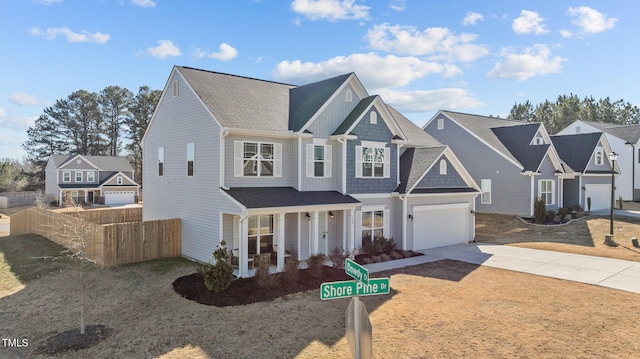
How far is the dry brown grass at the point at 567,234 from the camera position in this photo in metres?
18.9

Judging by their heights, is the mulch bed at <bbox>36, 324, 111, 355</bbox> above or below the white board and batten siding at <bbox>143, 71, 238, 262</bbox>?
below

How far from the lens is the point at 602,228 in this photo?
78.4ft

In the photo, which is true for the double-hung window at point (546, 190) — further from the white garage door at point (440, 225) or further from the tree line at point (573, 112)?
the tree line at point (573, 112)

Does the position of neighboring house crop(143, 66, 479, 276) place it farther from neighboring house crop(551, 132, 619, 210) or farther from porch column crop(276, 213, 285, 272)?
neighboring house crop(551, 132, 619, 210)

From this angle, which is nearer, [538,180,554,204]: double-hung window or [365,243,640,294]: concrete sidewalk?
[365,243,640,294]: concrete sidewalk

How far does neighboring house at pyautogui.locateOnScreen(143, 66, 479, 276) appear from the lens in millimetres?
15211

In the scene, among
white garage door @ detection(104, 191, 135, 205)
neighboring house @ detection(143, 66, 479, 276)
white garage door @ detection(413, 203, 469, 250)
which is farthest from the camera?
white garage door @ detection(104, 191, 135, 205)

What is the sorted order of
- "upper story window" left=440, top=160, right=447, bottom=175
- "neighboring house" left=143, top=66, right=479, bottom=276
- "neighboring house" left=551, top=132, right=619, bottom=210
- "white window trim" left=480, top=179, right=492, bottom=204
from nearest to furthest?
"neighboring house" left=143, top=66, right=479, bottom=276 < "upper story window" left=440, top=160, right=447, bottom=175 < "white window trim" left=480, top=179, right=492, bottom=204 < "neighboring house" left=551, top=132, right=619, bottom=210

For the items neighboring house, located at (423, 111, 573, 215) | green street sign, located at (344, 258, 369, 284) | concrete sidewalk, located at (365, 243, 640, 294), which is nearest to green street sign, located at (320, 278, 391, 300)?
green street sign, located at (344, 258, 369, 284)

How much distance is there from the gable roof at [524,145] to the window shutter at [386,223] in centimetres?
1433

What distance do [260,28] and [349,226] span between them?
10306mm

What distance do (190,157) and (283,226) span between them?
5.77 m

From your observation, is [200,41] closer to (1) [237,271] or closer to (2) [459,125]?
(1) [237,271]

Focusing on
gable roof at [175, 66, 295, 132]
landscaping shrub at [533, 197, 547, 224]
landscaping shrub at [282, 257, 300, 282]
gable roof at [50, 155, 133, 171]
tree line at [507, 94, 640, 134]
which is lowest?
landscaping shrub at [282, 257, 300, 282]
